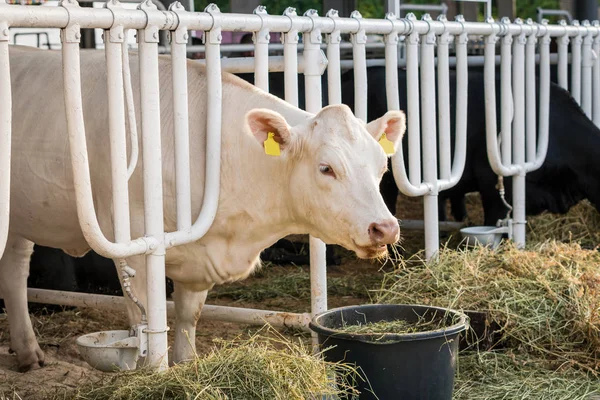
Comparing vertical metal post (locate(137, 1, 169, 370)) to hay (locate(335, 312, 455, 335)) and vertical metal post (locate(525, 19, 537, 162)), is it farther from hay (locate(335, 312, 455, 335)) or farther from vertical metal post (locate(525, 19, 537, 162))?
vertical metal post (locate(525, 19, 537, 162))

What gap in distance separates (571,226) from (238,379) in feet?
16.9

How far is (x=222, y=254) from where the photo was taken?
4.30m

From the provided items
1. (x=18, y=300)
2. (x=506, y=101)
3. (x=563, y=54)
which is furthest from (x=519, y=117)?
(x=18, y=300)

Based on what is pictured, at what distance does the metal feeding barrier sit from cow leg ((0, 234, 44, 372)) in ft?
0.94

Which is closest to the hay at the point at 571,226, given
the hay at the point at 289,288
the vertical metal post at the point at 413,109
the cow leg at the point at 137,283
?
the hay at the point at 289,288

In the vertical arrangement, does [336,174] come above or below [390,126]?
below

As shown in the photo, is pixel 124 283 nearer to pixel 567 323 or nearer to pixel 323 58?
pixel 323 58

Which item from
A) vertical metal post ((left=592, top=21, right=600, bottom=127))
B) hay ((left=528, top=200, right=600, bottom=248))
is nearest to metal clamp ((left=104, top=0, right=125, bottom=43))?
vertical metal post ((left=592, top=21, right=600, bottom=127))

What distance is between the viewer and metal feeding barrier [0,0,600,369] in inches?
127

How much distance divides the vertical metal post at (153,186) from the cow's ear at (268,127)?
1.46 ft

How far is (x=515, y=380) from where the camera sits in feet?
14.7

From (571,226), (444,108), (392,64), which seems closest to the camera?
(392,64)

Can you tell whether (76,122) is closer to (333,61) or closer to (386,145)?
(386,145)

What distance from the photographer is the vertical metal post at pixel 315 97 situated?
14.7 ft
